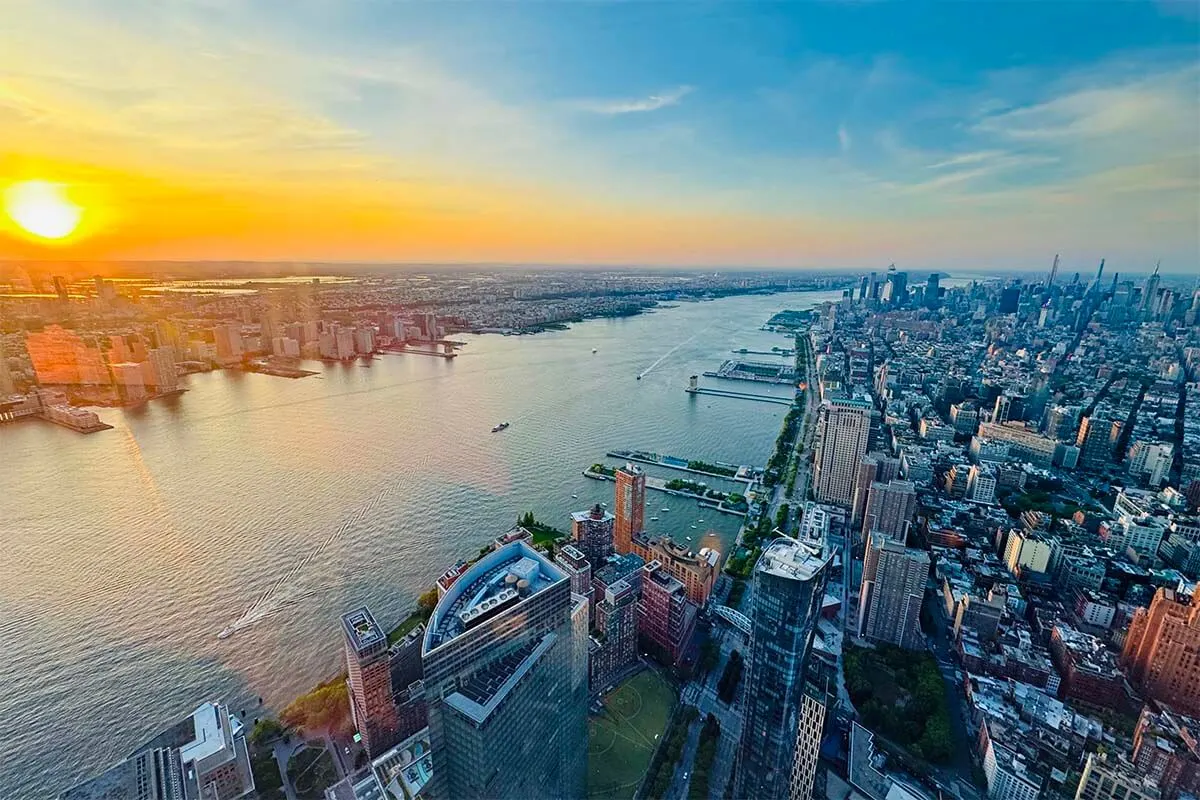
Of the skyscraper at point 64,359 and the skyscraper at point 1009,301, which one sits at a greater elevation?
the skyscraper at point 1009,301

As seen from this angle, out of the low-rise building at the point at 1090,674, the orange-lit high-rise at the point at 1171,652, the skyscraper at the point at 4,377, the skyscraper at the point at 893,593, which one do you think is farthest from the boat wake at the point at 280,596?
the skyscraper at the point at 4,377

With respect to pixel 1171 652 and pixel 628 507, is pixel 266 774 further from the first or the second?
pixel 1171 652

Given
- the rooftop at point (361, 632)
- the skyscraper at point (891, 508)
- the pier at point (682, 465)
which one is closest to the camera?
the rooftop at point (361, 632)

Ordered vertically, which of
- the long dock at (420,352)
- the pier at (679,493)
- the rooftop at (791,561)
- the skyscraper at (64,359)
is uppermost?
the rooftop at (791,561)

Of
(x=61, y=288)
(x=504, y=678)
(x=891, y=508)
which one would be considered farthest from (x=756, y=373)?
(x=61, y=288)

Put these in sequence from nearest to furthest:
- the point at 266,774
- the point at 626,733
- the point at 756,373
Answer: the point at 266,774, the point at 626,733, the point at 756,373

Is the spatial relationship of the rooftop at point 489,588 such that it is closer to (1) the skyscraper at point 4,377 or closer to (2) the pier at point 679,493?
(2) the pier at point 679,493
